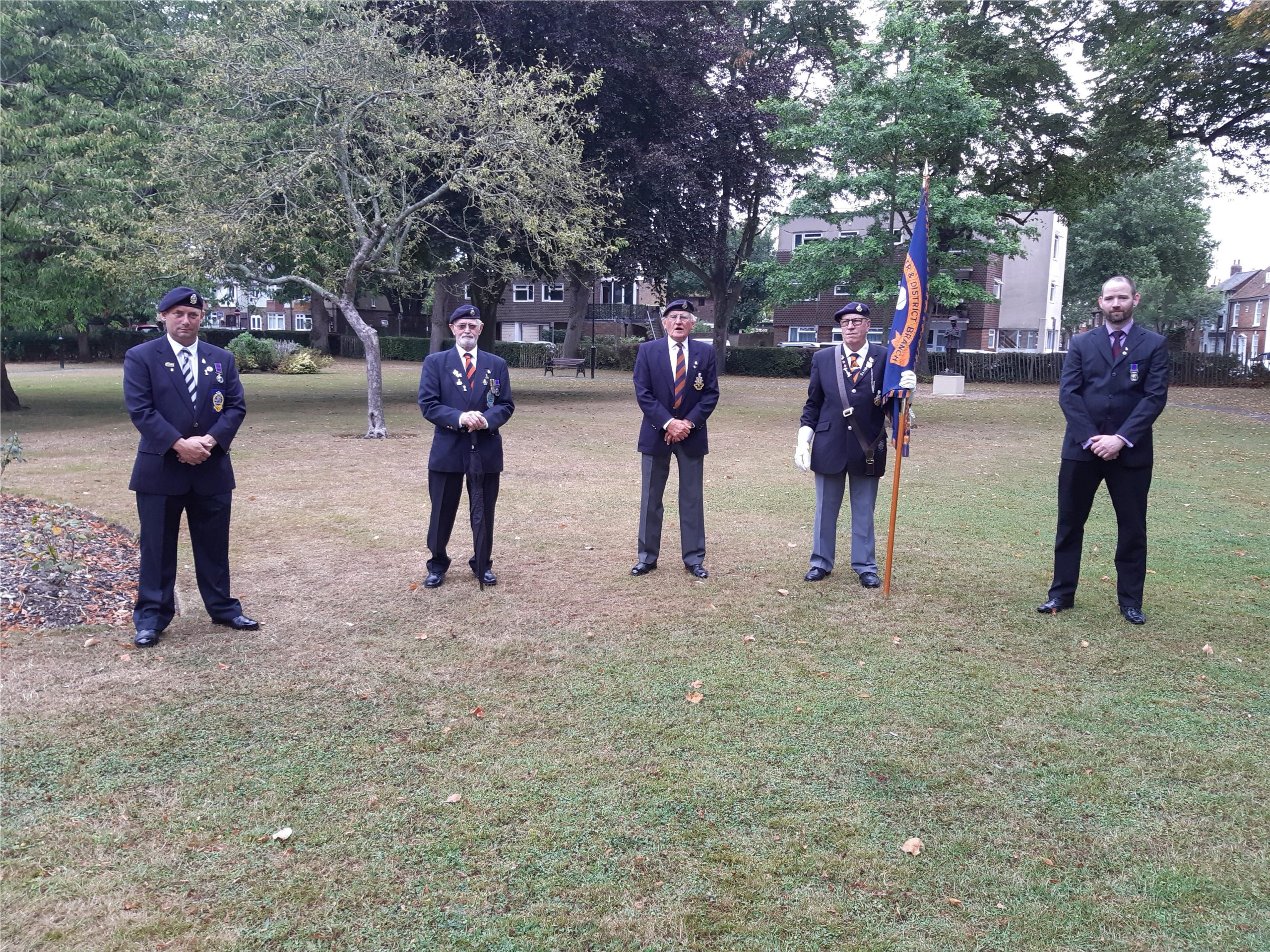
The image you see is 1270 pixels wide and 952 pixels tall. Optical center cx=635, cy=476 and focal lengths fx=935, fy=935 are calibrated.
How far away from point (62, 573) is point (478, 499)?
3108 mm

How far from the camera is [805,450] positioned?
298 inches

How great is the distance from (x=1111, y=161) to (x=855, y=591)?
27212 mm

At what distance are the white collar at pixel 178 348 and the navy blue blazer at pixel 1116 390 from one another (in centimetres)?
592

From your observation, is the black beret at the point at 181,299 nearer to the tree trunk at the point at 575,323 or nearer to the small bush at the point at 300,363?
the small bush at the point at 300,363

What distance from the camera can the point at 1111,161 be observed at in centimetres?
2892

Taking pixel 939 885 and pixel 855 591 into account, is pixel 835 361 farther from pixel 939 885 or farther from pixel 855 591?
pixel 939 885

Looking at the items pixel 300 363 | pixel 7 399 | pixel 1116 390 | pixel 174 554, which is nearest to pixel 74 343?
pixel 300 363

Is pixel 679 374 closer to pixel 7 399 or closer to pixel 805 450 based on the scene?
pixel 805 450

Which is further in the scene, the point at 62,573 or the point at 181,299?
the point at 62,573

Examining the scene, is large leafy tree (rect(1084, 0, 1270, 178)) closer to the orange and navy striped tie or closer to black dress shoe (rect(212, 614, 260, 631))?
the orange and navy striped tie

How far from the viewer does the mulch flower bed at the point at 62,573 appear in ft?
21.1

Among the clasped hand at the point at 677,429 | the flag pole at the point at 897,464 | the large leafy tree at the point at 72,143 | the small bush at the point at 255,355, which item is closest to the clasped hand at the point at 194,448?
the clasped hand at the point at 677,429

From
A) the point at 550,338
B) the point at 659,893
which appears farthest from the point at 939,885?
the point at 550,338

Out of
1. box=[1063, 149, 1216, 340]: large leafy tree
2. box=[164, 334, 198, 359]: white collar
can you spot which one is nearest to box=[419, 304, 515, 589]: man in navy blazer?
box=[164, 334, 198, 359]: white collar
